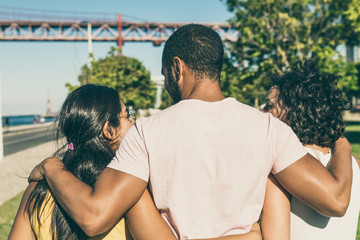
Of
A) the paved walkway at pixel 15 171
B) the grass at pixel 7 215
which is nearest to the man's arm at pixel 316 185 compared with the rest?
Result: the paved walkway at pixel 15 171

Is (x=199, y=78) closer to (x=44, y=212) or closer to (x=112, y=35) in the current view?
(x=44, y=212)

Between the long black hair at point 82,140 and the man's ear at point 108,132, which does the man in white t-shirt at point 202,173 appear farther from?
the man's ear at point 108,132

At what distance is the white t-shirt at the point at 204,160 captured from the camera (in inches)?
54.7

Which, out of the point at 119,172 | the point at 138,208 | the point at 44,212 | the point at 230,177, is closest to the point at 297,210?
the point at 230,177

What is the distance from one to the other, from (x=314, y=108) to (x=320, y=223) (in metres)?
0.61

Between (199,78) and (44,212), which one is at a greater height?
(199,78)

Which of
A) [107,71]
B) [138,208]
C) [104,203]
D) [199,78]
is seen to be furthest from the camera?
[107,71]

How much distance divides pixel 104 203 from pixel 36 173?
18.9 inches

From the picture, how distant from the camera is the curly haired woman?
1798mm

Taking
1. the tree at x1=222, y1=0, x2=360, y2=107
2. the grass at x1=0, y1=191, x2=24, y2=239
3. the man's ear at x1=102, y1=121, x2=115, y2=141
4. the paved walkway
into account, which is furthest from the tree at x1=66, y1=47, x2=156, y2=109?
the man's ear at x1=102, y1=121, x2=115, y2=141

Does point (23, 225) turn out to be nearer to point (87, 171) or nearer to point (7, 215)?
point (87, 171)

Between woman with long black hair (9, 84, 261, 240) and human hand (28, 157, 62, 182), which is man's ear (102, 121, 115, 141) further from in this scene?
human hand (28, 157, 62, 182)

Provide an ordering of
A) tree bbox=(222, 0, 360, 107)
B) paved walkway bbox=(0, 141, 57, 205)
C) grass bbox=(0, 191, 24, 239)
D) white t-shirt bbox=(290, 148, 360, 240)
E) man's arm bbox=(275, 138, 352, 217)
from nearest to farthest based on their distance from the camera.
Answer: man's arm bbox=(275, 138, 352, 217) < white t-shirt bbox=(290, 148, 360, 240) < grass bbox=(0, 191, 24, 239) < paved walkway bbox=(0, 141, 57, 205) < tree bbox=(222, 0, 360, 107)

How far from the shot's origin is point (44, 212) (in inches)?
63.6
